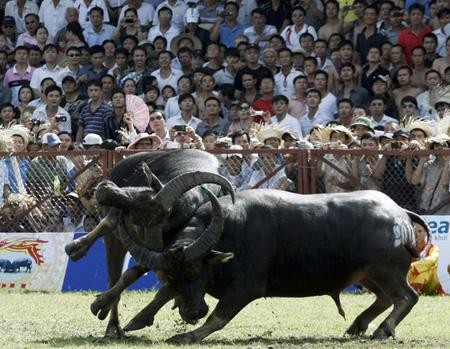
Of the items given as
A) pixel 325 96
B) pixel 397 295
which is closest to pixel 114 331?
pixel 397 295

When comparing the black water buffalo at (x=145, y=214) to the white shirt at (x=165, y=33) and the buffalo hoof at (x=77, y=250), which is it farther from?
the white shirt at (x=165, y=33)

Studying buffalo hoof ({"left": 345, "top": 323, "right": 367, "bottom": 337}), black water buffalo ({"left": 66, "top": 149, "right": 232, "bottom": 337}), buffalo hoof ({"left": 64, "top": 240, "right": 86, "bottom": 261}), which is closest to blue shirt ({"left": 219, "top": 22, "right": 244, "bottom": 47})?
black water buffalo ({"left": 66, "top": 149, "right": 232, "bottom": 337})

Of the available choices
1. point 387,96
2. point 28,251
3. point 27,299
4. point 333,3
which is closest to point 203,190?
point 27,299

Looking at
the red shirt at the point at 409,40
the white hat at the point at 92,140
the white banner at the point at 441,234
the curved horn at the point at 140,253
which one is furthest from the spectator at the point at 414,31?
the curved horn at the point at 140,253

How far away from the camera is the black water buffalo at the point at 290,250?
1141cm

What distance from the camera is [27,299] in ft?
51.8

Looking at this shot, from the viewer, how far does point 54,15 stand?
25109 mm

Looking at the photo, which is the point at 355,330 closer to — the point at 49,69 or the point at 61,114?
the point at 61,114

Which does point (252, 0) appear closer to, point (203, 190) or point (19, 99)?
point (19, 99)

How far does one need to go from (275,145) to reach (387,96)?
2.86m

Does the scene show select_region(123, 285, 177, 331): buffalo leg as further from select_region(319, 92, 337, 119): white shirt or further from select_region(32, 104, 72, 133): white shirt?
select_region(32, 104, 72, 133): white shirt

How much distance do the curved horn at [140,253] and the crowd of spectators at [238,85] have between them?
4.84 meters

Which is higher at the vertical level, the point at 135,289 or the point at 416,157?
the point at 416,157

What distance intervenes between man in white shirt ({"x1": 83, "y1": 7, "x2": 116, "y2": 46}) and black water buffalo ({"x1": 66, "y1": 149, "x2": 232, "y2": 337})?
12.0 meters
